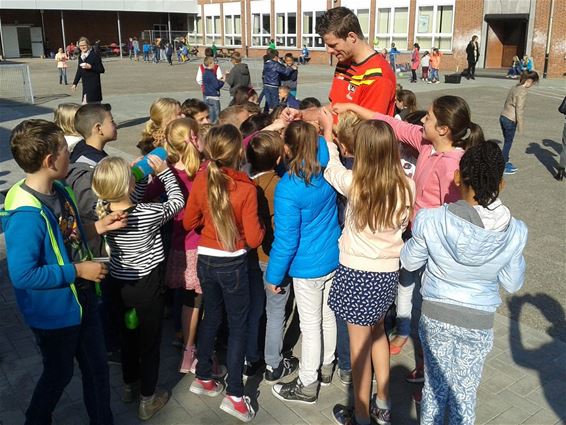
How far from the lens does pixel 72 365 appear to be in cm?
286

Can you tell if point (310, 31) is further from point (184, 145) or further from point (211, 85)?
point (184, 145)

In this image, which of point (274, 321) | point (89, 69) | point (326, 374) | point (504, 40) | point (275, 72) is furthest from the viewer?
point (504, 40)

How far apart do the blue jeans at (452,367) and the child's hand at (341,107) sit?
1449 millimetres

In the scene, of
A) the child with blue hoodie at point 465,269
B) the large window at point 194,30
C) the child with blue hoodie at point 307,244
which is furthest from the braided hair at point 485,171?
the large window at point 194,30

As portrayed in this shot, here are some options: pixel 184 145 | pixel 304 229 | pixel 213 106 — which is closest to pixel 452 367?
pixel 304 229

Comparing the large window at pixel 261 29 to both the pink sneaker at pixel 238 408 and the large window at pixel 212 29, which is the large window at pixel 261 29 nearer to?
the large window at pixel 212 29

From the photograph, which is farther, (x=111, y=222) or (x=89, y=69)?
(x=89, y=69)

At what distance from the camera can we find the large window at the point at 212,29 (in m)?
48.6

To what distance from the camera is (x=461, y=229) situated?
102 inches

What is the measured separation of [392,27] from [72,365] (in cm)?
3500

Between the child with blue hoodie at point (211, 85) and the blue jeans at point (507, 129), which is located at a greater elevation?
the child with blue hoodie at point (211, 85)

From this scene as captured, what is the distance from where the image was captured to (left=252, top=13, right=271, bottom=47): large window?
1692 inches

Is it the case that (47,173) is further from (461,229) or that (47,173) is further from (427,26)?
(427,26)

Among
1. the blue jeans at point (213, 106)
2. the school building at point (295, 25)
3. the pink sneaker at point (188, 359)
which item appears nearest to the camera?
the pink sneaker at point (188, 359)
